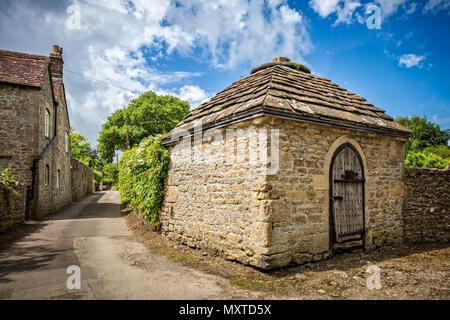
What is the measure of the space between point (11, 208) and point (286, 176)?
9504 mm

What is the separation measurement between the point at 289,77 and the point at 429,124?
1254 inches

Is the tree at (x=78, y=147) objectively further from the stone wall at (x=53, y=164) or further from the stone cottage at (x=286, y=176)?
the stone cottage at (x=286, y=176)

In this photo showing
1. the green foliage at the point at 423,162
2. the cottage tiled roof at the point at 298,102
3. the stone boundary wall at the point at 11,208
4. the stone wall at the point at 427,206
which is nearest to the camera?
the cottage tiled roof at the point at 298,102

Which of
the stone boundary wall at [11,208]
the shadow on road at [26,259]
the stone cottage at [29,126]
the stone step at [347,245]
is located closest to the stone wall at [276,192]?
the stone step at [347,245]

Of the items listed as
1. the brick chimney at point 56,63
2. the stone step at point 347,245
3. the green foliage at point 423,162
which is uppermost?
the brick chimney at point 56,63

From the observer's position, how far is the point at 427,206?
830 centimetres

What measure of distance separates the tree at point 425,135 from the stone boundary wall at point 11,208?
33.4 meters

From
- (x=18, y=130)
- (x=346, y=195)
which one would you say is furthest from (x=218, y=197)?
(x=18, y=130)

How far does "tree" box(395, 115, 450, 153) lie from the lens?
1168 inches

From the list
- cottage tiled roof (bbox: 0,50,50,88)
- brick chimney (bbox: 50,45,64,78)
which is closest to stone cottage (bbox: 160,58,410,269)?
cottage tiled roof (bbox: 0,50,50,88)

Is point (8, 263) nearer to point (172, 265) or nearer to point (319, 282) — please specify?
point (172, 265)

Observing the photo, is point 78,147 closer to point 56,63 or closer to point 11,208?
point 56,63

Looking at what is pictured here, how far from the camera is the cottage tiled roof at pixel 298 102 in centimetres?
548
